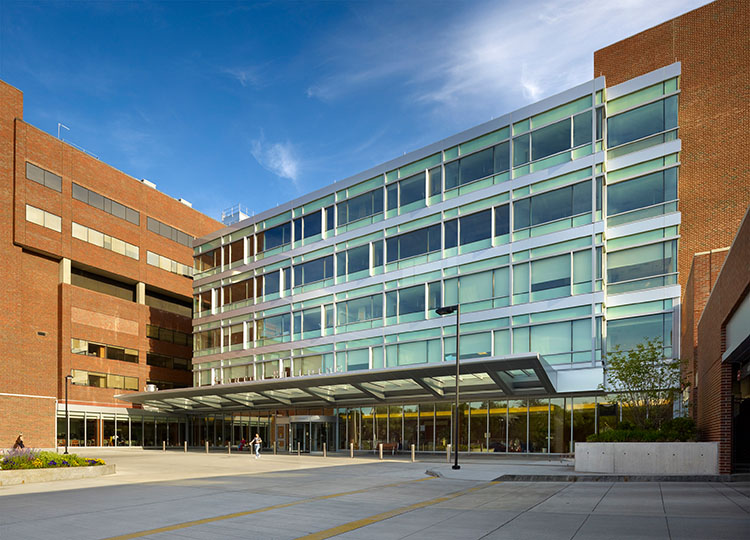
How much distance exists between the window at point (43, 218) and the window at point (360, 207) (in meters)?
24.9

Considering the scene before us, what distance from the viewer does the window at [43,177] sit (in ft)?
170

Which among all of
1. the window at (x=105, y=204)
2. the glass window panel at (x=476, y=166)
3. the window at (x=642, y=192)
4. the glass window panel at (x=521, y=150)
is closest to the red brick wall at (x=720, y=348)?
the window at (x=642, y=192)

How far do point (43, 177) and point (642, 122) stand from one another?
4592 centimetres

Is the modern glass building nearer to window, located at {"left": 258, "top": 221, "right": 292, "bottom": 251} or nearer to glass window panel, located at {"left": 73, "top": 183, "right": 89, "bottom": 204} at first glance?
window, located at {"left": 258, "top": 221, "right": 292, "bottom": 251}

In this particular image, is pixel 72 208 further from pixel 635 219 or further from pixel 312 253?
pixel 635 219

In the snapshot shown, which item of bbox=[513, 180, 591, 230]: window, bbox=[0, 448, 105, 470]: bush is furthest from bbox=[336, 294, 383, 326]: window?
bbox=[0, 448, 105, 470]: bush

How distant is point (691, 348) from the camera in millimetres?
28562

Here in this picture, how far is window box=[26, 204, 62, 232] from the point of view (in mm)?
51438

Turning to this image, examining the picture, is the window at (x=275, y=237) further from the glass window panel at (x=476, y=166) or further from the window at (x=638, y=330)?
the window at (x=638, y=330)

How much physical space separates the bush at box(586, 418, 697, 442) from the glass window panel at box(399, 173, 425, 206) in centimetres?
2225

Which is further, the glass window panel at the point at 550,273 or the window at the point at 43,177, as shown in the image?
the window at the point at 43,177

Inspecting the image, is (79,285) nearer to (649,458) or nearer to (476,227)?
(476,227)

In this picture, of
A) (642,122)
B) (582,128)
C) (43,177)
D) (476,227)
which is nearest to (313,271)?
(476,227)

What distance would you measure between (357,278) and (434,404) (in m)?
10.5
